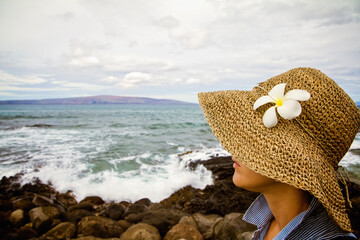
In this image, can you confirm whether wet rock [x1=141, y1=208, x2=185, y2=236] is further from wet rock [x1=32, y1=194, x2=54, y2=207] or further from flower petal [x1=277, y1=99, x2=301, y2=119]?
flower petal [x1=277, y1=99, x2=301, y2=119]

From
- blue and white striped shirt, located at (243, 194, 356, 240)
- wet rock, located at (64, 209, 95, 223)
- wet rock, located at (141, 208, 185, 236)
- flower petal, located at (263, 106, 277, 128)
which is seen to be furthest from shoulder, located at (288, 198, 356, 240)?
wet rock, located at (64, 209, 95, 223)

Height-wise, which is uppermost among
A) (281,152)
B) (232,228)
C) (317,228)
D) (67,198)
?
(281,152)

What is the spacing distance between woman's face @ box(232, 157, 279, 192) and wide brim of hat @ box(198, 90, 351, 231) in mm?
126

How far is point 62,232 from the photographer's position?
14.0ft

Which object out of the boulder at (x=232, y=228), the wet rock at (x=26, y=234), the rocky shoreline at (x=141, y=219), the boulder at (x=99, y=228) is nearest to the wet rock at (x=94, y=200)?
the rocky shoreline at (x=141, y=219)

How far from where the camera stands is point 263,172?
1.04 meters

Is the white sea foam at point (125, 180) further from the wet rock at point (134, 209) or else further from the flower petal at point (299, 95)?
the flower petal at point (299, 95)

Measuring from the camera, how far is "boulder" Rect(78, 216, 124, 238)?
4316 millimetres

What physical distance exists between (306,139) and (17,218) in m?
5.67

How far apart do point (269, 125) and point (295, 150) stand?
144mm

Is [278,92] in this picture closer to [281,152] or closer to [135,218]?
[281,152]

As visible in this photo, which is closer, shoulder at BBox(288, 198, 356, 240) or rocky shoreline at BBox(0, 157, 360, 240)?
shoulder at BBox(288, 198, 356, 240)

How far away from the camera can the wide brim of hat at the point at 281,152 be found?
997 millimetres

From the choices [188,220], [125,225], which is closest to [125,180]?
[125,225]
